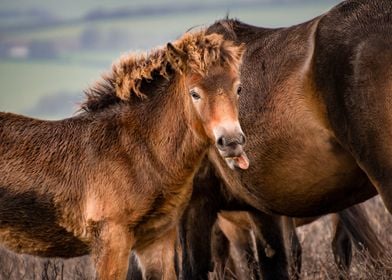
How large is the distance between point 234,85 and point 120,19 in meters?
66.4

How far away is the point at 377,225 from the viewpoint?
10445mm

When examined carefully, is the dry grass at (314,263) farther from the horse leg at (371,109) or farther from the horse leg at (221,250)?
the horse leg at (371,109)

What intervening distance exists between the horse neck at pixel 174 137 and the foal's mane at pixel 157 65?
15 centimetres

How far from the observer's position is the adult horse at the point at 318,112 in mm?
5727

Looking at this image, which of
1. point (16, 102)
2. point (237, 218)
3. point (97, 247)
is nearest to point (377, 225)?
point (237, 218)

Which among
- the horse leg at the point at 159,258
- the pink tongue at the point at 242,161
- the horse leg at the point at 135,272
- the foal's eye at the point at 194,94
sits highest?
the foal's eye at the point at 194,94

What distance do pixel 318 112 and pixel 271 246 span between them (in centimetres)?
209

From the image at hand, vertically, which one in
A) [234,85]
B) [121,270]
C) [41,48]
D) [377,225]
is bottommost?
[377,225]

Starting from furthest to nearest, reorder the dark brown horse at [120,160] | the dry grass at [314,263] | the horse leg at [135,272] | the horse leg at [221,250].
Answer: the horse leg at [221,250]
the horse leg at [135,272]
the dry grass at [314,263]
the dark brown horse at [120,160]

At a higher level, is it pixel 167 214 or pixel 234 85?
pixel 234 85

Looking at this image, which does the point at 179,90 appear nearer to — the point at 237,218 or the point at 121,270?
the point at 121,270

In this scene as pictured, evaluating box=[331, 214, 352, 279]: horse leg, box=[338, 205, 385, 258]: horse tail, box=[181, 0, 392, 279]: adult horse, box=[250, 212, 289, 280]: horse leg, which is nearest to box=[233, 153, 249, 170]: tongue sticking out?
box=[181, 0, 392, 279]: adult horse

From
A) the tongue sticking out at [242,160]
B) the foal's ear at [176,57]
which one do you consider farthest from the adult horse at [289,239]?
the tongue sticking out at [242,160]

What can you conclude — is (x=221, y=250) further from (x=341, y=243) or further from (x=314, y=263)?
(x=341, y=243)
